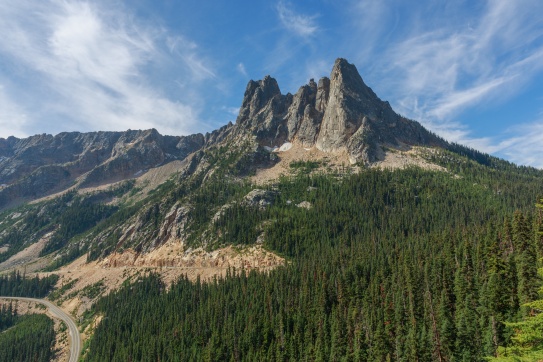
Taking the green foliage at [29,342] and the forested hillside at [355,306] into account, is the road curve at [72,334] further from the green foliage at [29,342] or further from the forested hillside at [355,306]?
the forested hillside at [355,306]

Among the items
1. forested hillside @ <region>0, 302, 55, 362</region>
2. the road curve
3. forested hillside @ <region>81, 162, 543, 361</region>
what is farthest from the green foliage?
forested hillside @ <region>81, 162, 543, 361</region>

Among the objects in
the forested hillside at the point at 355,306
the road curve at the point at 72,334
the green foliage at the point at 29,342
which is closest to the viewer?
the forested hillside at the point at 355,306

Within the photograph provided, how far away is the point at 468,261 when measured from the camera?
10475 cm

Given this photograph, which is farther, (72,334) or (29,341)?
(72,334)

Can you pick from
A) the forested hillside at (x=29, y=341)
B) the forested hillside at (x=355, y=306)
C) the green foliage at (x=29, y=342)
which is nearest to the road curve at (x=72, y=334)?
the forested hillside at (x=29, y=341)

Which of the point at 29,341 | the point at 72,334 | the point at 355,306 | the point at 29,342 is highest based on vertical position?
the point at 355,306

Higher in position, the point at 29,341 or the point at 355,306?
the point at 355,306

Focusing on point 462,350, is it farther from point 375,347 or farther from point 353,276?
point 353,276

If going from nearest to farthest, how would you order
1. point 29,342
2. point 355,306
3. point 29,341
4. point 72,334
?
point 355,306
point 29,342
point 29,341
point 72,334

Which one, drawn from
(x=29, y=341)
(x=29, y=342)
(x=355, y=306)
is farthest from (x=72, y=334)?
(x=355, y=306)

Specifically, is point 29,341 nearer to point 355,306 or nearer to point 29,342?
point 29,342

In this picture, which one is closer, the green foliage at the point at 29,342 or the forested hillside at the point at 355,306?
the forested hillside at the point at 355,306

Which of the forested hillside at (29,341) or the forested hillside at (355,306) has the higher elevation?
the forested hillside at (355,306)

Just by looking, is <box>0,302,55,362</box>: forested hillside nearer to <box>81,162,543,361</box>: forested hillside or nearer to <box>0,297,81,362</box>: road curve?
<box>0,297,81,362</box>: road curve
